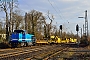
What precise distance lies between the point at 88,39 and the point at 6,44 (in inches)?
980

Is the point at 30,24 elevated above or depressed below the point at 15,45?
above

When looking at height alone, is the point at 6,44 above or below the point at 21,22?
below

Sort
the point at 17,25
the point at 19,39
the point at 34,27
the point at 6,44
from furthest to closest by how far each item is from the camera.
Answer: the point at 34,27
the point at 17,25
the point at 6,44
the point at 19,39

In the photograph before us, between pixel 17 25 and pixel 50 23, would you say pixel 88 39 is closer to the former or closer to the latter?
pixel 17 25

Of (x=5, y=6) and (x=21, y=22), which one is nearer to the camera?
(x=5, y=6)

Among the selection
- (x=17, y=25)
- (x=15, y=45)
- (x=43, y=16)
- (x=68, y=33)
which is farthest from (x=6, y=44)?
(x=68, y=33)

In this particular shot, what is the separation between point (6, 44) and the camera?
44.9 metres

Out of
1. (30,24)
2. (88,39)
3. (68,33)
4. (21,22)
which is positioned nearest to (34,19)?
(30,24)

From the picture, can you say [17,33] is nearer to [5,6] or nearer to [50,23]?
[5,6]

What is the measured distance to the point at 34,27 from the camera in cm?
9756

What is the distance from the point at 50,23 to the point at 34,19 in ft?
24.8

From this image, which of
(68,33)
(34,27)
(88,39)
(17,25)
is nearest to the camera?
(88,39)

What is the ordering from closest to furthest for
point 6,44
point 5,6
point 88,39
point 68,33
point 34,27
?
point 6,44, point 5,6, point 88,39, point 34,27, point 68,33

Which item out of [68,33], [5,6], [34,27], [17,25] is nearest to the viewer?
[5,6]
